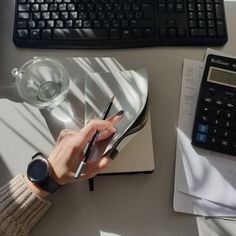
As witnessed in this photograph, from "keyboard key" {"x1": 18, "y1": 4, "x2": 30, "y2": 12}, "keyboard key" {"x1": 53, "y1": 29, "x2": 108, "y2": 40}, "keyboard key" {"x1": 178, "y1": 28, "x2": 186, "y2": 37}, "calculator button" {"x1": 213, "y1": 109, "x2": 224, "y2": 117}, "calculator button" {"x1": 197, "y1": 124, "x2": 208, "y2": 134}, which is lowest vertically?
"calculator button" {"x1": 197, "y1": 124, "x2": 208, "y2": 134}

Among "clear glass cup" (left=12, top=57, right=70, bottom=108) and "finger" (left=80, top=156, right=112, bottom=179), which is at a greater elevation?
"clear glass cup" (left=12, top=57, right=70, bottom=108)

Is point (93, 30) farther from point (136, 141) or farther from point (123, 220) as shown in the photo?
point (123, 220)

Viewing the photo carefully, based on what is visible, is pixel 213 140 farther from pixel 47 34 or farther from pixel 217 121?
pixel 47 34

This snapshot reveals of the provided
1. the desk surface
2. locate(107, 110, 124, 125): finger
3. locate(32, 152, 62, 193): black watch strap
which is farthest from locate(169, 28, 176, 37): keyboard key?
locate(32, 152, 62, 193): black watch strap

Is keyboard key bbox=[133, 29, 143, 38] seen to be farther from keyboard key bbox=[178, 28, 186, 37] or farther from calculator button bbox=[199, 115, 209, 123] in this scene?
calculator button bbox=[199, 115, 209, 123]

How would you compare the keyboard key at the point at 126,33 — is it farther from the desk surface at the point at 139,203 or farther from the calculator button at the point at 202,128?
the calculator button at the point at 202,128

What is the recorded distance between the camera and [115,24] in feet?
2.68

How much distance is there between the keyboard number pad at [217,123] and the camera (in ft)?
2.41

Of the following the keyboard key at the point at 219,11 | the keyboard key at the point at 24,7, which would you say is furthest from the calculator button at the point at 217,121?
the keyboard key at the point at 24,7

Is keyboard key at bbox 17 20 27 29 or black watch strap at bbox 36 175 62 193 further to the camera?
keyboard key at bbox 17 20 27 29

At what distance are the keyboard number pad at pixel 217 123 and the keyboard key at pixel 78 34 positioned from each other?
0.24 meters

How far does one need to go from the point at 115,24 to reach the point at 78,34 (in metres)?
0.08

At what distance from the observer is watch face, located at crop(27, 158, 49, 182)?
686mm

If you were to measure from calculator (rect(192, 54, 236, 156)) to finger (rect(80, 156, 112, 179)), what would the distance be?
0.18m
